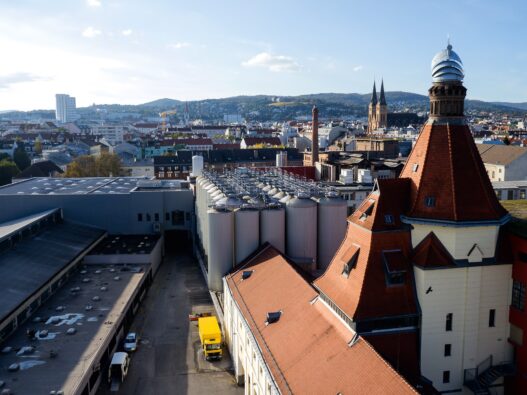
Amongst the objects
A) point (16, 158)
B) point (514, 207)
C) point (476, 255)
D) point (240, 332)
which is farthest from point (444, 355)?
point (16, 158)

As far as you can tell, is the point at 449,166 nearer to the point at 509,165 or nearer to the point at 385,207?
the point at 385,207

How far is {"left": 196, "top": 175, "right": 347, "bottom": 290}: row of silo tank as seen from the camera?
162 ft

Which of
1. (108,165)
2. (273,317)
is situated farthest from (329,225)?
(108,165)

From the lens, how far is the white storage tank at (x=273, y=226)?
163 ft

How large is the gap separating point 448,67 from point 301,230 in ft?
75.3

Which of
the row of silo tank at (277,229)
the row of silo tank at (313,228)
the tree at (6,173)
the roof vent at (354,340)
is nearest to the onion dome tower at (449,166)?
the roof vent at (354,340)

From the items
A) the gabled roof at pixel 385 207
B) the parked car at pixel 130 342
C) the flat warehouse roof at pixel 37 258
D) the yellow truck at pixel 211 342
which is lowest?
the parked car at pixel 130 342

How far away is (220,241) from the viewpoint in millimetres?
49500

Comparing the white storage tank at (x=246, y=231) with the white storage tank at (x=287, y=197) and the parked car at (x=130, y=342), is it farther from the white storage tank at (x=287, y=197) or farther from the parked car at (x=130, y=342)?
the parked car at (x=130, y=342)

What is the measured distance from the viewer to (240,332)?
132 feet

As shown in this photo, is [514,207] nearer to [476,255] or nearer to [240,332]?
[476,255]

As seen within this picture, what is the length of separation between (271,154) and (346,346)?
12967 cm

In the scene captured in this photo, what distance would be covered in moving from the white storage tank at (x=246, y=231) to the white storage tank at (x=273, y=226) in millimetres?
501

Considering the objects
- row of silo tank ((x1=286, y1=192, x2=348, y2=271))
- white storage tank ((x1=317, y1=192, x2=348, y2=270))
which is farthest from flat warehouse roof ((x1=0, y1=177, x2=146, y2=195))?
white storage tank ((x1=317, y1=192, x2=348, y2=270))
